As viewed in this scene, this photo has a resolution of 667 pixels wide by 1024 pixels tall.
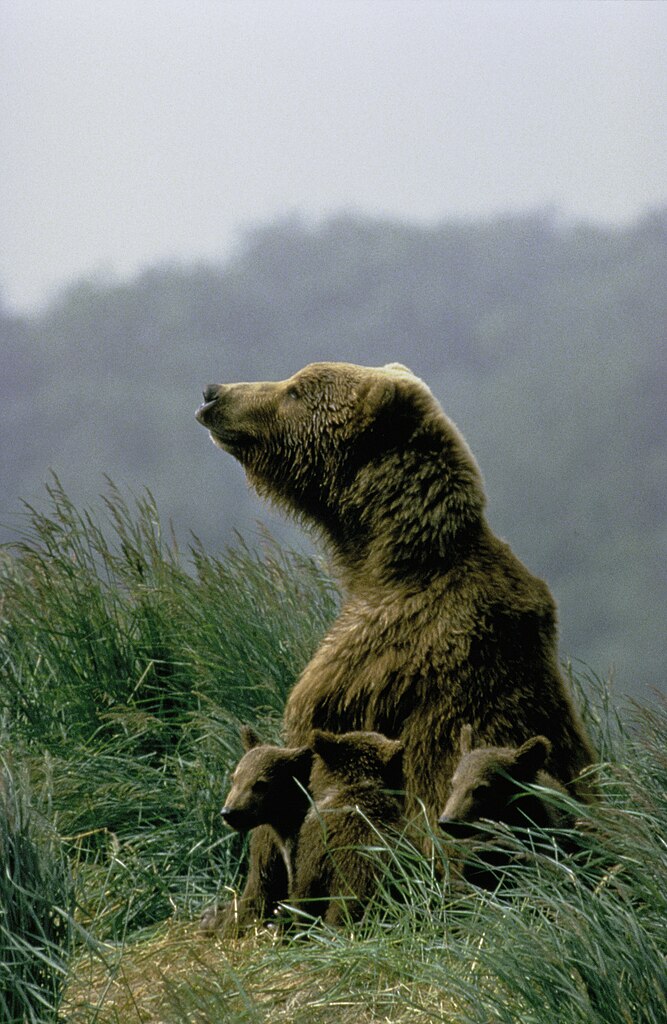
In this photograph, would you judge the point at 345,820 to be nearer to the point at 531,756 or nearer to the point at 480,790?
the point at 480,790

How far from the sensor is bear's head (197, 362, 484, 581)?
172 inches

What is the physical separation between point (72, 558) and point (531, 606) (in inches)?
131

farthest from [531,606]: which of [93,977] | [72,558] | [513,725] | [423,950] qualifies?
[72,558]

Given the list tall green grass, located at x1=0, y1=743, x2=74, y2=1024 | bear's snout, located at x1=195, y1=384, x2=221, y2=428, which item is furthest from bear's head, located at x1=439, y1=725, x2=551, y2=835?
bear's snout, located at x1=195, y1=384, x2=221, y2=428

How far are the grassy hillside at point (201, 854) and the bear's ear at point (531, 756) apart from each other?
209 mm

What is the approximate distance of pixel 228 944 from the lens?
13.6 ft

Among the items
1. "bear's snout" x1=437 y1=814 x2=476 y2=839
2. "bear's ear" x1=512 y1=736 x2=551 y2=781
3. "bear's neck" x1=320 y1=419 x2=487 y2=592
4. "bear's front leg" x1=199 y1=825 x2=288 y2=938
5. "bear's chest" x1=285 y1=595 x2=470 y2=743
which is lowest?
"bear's front leg" x1=199 y1=825 x2=288 y2=938

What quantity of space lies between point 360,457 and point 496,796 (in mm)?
1227

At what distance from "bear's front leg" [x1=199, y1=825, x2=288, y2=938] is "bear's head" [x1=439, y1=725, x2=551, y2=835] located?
0.61 m

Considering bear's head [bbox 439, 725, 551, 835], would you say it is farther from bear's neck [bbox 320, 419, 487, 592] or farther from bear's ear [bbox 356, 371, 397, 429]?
bear's ear [bbox 356, 371, 397, 429]

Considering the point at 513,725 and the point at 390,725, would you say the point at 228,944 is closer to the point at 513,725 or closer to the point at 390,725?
the point at 390,725

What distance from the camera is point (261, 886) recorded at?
420cm

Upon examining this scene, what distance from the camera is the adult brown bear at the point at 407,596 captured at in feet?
13.6

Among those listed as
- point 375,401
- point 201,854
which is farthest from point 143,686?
point 375,401
